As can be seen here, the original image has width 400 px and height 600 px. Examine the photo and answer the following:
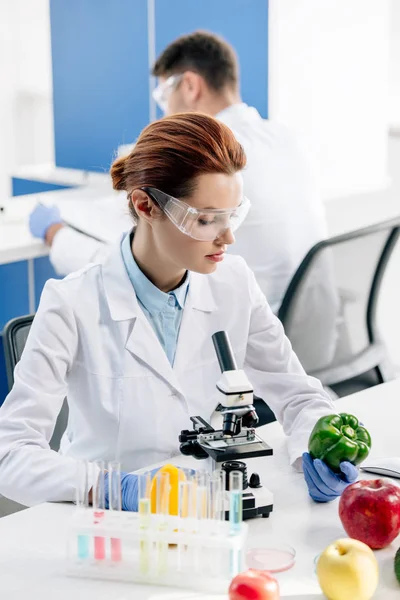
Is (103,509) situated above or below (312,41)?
below

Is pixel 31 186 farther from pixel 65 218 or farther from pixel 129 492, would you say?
pixel 129 492

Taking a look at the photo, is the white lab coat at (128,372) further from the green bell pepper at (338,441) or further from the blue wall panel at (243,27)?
the blue wall panel at (243,27)

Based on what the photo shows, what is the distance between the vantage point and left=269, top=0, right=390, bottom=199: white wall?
3658 mm

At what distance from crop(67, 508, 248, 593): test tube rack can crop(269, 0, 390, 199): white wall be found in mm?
2664

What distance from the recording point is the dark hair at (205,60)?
3.11 metres

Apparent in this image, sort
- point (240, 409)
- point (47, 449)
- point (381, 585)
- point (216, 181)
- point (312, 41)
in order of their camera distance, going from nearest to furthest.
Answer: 1. point (381, 585)
2. point (240, 409)
3. point (47, 449)
4. point (216, 181)
5. point (312, 41)

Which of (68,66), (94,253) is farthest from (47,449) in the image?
(68,66)

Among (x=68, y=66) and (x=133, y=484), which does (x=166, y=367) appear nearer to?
(x=133, y=484)

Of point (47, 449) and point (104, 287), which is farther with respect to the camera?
point (104, 287)

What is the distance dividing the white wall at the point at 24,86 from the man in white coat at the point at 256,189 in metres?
2.75

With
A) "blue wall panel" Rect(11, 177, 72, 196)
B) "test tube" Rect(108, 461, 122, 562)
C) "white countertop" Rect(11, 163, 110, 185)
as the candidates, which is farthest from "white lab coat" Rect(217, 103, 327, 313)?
"blue wall panel" Rect(11, 177, 72, 196)

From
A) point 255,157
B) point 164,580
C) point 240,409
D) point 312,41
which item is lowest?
point 164,580

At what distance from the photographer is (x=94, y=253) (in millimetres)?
2916

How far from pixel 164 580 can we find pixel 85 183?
3093 mm
